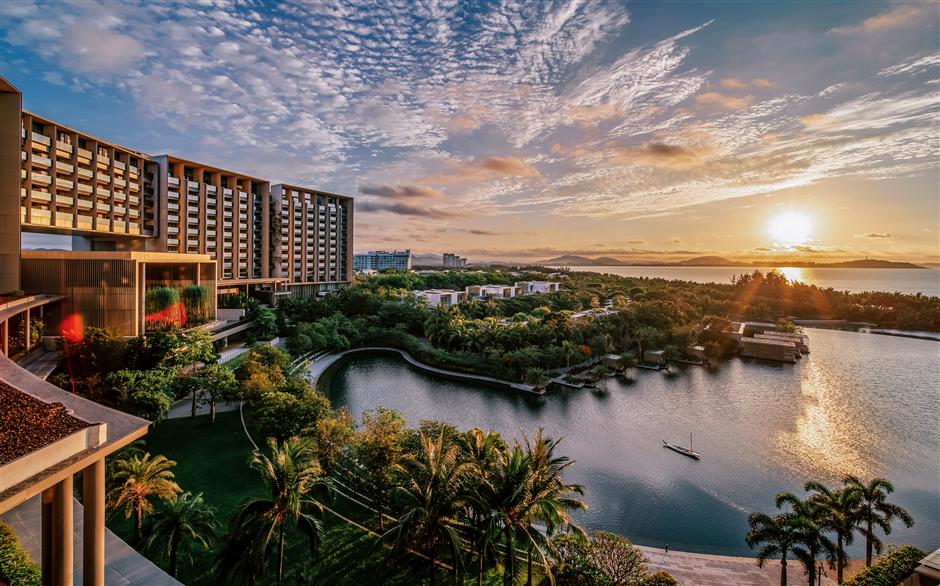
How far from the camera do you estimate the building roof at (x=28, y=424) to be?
573 cm

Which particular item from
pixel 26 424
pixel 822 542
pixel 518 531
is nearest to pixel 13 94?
pixel 26 424

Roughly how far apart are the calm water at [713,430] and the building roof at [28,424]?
51.1 feet

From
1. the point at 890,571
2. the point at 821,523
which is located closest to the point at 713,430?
the point at 821,523

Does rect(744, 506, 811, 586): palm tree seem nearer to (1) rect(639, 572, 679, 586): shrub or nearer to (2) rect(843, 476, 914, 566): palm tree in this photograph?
(2) rect(843, 476, 914, 566): palm tree

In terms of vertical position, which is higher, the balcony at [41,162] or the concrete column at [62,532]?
the balcony at [41,162]

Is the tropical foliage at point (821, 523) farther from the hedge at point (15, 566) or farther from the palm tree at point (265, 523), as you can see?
the hedge at point (15, 566)

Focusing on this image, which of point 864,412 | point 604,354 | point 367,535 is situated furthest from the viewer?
point 604,354

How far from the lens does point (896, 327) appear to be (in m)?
65.8

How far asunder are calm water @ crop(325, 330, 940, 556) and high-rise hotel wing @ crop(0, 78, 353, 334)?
59.3 feet

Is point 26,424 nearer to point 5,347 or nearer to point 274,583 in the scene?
point 274,583

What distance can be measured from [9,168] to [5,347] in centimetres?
1028

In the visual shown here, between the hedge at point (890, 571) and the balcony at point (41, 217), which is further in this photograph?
the balcony at point (41, 217)

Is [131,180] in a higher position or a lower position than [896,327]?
higher

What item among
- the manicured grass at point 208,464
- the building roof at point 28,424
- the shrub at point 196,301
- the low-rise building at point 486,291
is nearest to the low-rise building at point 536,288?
the low-rise building at point 486,291
